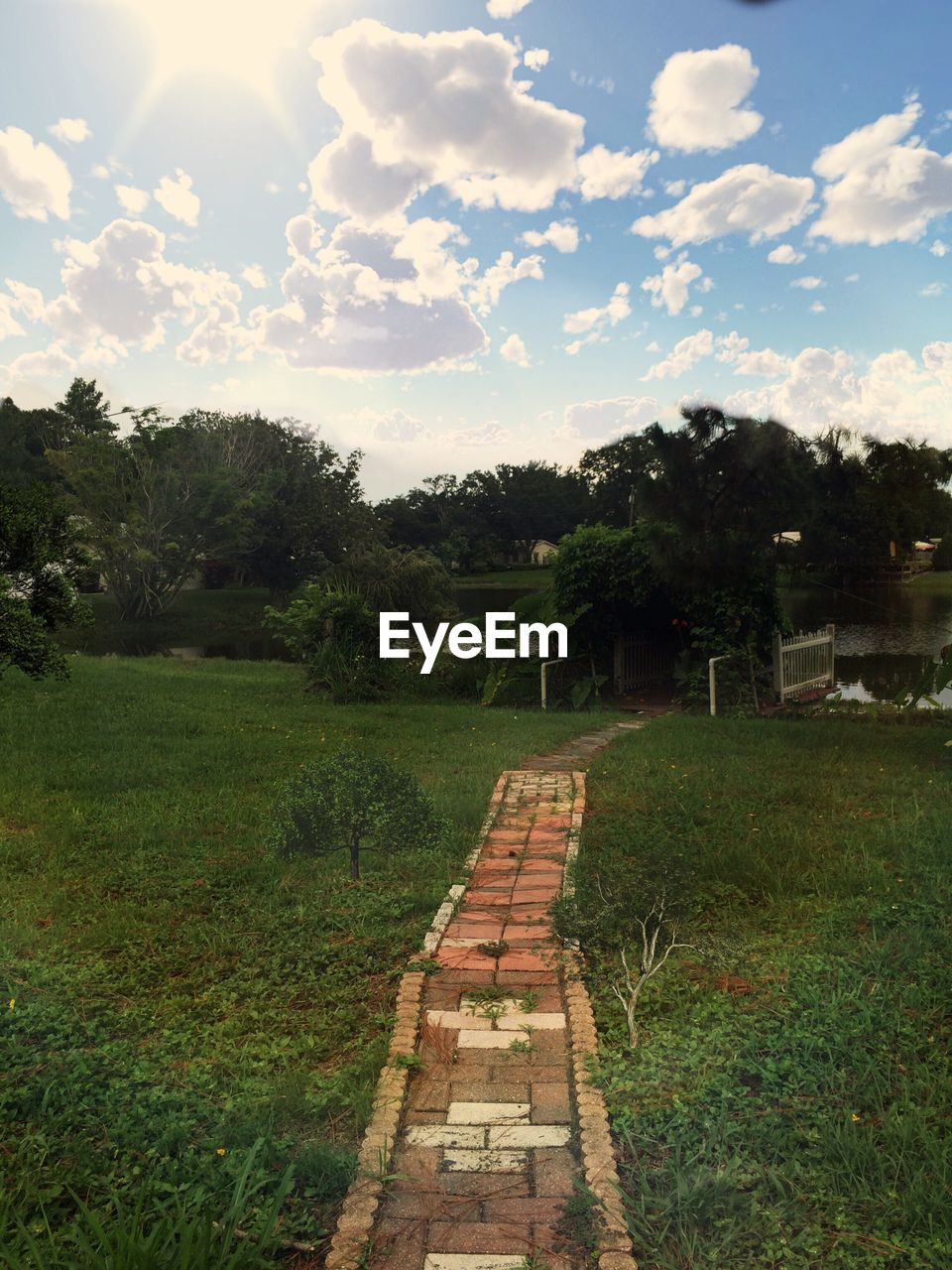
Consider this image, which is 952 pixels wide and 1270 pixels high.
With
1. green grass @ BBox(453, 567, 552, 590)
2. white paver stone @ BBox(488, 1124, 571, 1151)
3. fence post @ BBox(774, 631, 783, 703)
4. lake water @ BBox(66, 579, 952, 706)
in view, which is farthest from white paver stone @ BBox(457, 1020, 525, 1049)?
green grass @ BBox(453, 567, 552, 590)

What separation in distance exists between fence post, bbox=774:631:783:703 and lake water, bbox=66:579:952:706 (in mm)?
2686

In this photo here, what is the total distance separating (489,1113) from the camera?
10.7 feet

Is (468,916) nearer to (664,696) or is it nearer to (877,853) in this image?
(877,853)

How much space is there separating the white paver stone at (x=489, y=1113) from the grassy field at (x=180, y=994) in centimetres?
34

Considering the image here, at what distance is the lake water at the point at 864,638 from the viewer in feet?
65.6

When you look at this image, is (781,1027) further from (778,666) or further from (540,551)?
(540,551)

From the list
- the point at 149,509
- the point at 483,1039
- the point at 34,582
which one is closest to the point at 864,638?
the point at 34,582

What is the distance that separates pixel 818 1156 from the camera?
9.70 feet

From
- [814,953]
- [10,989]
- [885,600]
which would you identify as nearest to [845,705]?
[814,953]

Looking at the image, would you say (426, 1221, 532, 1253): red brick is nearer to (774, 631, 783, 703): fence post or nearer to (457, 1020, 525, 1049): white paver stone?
(457, 1020, 525, 1049): white paver stone

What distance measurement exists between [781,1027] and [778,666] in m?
11.6

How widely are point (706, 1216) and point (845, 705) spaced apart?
11916 millimetres

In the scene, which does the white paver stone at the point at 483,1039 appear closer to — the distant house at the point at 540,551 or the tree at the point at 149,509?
the tree at the point at 149,509

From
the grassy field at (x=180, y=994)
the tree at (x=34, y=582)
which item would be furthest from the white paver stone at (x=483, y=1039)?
the tree at (x=34, y=582)
